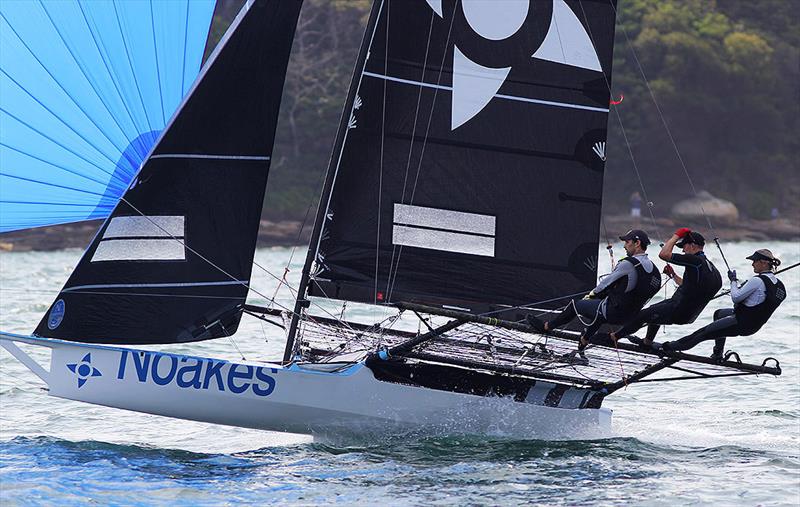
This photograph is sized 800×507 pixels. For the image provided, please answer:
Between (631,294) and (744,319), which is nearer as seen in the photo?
(631,294)

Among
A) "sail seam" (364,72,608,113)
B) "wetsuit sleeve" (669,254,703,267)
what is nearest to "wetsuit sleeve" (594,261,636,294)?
"wetsuit sleeve" (669,254,703,267)

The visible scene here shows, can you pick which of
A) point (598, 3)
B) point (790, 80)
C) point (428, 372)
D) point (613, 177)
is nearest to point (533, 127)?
point (598, 3)

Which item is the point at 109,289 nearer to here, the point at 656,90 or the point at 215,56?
the point at 215,56

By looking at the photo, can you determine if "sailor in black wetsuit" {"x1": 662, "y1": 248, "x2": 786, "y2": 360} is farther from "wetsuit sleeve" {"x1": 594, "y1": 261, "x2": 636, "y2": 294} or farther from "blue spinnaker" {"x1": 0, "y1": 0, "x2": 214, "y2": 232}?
"blue spinnaker" {"x1": 0, "y1": 0, "x2": 214, "y2": 232}

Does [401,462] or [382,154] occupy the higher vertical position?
[382,154]

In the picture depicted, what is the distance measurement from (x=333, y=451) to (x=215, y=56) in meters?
3.31

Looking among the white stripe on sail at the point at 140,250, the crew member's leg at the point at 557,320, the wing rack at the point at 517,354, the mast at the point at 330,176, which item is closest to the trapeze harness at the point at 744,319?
the wing rack at the point at 517,354

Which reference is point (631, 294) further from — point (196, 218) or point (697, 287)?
point (196, 218)

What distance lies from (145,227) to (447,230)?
8.14 ft

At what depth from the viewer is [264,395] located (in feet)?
30.7

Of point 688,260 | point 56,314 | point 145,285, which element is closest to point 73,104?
point 145,285

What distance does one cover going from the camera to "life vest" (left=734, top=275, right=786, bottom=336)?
9.16 metres

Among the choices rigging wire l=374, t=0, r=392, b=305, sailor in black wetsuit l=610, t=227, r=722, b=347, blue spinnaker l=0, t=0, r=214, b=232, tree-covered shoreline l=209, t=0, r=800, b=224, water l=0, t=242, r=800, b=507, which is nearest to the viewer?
water l=0, t=242, r=800, b=507

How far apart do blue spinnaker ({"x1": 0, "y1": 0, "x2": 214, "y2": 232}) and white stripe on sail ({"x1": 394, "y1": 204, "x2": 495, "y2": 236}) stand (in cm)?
217
